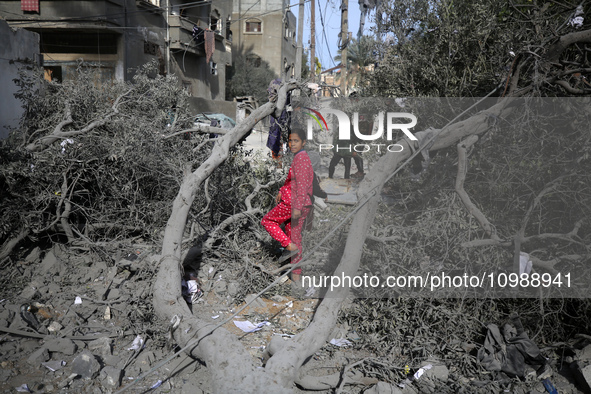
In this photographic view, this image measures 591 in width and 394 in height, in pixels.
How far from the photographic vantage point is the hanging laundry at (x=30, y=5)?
14.6 metres

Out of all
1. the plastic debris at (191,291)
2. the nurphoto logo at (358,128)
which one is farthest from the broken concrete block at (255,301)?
the nurphoto logo at (358,128)

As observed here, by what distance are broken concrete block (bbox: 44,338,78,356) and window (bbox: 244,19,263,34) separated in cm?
3177

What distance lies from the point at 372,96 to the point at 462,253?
4.03 metres

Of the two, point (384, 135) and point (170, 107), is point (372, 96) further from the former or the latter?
point (170, 107)

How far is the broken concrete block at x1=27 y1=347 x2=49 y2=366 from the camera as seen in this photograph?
3092mm

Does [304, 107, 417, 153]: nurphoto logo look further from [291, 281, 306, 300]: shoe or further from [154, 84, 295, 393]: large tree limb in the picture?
[291, 281, 306, 300]: shoe

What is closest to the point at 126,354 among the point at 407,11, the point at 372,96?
the point at 372,96

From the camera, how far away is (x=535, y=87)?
385cm

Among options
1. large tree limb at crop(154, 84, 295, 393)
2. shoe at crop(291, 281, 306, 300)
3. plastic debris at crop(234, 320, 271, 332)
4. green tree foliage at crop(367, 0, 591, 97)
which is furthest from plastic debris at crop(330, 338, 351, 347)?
green tree foliage at crop(367, 0, 591, 97)

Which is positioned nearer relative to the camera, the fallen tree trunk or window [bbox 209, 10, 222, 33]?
the fallen tree trunk

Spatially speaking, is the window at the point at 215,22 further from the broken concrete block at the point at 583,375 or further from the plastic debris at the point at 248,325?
the broken concrete block at the point at 583,375

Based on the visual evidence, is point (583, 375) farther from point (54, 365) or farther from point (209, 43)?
point (209, 43)

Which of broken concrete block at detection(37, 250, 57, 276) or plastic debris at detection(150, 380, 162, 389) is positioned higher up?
broken concrete block at detection(37, 250, 57, 276)

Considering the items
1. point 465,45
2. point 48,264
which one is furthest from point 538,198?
point 48,264
